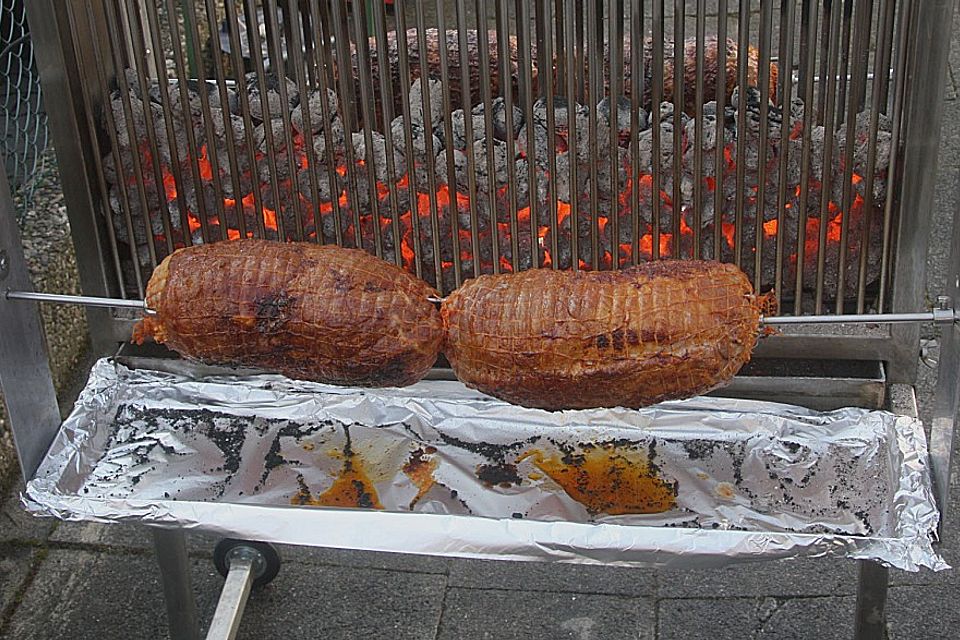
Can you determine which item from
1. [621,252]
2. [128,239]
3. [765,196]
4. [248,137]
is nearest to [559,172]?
[621,252]

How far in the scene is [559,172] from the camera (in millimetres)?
2588

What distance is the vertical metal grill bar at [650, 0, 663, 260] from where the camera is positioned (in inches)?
87.7

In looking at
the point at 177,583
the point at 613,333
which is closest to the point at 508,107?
the point at 613,333

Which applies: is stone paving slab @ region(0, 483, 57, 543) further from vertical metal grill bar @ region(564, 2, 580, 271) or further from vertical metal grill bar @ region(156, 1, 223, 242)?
vertical metal grill bar @ region(564, 2, 580, 271)

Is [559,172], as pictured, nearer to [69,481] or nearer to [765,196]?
[765,196]

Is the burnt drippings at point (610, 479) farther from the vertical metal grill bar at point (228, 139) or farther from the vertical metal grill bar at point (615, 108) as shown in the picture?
the vertical metal grill bar at point (228, 139)

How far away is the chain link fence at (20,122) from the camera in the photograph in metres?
4.11

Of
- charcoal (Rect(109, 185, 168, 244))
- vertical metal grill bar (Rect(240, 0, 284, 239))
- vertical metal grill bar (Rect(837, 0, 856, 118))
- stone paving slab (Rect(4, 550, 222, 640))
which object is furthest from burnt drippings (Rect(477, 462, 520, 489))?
stone paving slab (Rect(4, 550, 222, 640))

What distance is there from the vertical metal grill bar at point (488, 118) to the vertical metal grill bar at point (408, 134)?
6.1 inches

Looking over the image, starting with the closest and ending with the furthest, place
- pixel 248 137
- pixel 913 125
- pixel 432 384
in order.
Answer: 1. pixel 913 125
2. pixel 248 137
3. pixel 432 384

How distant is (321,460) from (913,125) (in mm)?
1421

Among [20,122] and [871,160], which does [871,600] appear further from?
[20,122]

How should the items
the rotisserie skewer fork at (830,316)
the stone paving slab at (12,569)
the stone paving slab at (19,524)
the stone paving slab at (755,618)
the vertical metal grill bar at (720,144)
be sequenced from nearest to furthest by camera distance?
the rotisserie skewer fork at (830,316)
the vertical metal grill bar at (720,144)
the stone paving slab at (755,618)
the stone paving slab at (12,569)
the stone paving slab at (19,524)

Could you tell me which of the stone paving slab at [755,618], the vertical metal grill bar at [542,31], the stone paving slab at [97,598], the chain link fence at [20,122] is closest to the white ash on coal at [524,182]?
the vertical metal grill bar at [542,31]
